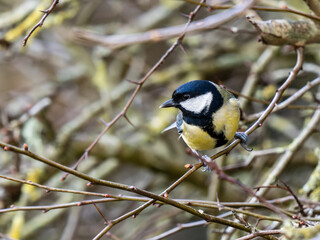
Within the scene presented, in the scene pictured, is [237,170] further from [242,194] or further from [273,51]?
[273,51]

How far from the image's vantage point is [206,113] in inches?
76.3

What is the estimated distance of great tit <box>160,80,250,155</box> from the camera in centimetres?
191

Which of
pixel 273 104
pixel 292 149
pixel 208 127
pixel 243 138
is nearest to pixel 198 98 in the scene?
pixel 208 127

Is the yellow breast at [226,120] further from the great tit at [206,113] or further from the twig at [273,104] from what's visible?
the twig at [273,104]

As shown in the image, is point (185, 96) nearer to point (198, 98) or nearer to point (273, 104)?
point (198, 98)

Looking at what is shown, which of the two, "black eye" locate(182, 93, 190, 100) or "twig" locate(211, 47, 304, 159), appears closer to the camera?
"twig" locate(211, 47, 304, 159)

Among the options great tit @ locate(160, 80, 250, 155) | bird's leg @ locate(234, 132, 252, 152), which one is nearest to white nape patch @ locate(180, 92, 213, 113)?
great tit @ locate(160, 80, 250, 155)

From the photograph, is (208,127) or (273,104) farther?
(208,127)

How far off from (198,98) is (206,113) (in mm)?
77

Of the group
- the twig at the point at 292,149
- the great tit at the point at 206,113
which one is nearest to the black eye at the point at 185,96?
the great tit at the point at 206,113

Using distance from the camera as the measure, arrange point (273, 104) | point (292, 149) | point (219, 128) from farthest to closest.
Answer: point (292, 149), point (219, 128), point (273, 104)

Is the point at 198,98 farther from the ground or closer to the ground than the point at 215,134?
farther from the ground

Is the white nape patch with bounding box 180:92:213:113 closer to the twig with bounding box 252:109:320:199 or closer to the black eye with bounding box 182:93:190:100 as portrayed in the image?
the black eye with bounding box 182:93:190:100

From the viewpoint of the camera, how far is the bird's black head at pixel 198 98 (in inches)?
76.4
